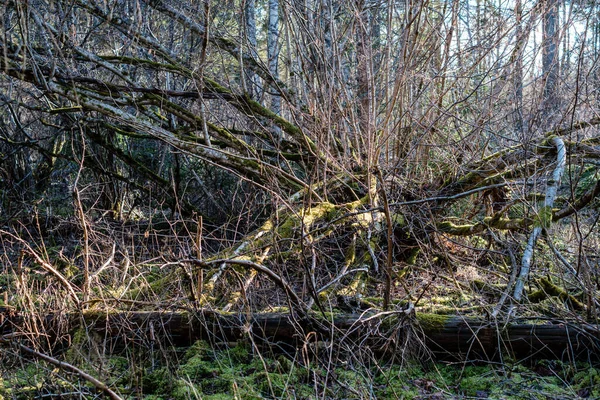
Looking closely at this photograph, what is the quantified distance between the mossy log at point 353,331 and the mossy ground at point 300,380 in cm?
12

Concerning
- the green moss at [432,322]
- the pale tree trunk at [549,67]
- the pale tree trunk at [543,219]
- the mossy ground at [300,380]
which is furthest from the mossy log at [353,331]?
the pale tree trunk at [549,67]

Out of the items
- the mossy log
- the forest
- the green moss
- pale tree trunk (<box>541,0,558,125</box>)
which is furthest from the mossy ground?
pale tree trunk (<box>541,0,558,125</box>)

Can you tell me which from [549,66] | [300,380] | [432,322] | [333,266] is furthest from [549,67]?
[300,380]

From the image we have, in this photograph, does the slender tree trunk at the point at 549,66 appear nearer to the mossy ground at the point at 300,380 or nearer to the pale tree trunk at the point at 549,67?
the pale tree trunk at the point at 549,67

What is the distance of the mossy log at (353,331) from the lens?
407cm

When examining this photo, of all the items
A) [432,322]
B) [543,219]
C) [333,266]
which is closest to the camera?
[432,322]

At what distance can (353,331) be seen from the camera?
401cm

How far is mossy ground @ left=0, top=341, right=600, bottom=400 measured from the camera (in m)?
3.64

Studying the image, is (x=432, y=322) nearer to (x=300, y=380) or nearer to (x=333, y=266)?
(x=300, y=380)

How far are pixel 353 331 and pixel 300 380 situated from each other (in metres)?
0.49

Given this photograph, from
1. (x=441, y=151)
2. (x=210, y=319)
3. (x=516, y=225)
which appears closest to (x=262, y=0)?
(x=441, y=151)

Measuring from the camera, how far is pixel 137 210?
371 inches

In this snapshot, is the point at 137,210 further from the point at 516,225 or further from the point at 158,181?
the point at 516,225

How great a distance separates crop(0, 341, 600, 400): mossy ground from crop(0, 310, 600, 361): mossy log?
0.12 meters
